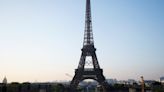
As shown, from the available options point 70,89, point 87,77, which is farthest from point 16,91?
point 87,77

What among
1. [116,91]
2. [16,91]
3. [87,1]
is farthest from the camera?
[116,91]

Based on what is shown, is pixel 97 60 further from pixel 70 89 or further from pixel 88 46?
pixel 70 89

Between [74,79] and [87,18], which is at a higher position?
[87,18]

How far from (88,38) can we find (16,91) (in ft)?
86.7

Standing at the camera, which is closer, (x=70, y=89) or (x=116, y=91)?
(x=70, y=89)

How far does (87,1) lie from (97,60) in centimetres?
1838

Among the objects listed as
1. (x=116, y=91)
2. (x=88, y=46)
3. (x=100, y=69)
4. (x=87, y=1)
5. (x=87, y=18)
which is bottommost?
(x=116, y=91)

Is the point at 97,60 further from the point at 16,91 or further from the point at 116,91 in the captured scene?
the point at 16,91

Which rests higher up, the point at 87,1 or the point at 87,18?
the point at 87,1

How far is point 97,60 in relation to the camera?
254ft

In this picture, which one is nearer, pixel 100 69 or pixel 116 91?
pixel 100 69

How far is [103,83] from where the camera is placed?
77688 mm

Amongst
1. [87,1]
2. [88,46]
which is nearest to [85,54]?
[88,46]

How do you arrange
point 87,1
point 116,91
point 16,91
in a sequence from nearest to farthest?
point 16,91
point 87,1
point 116,91
